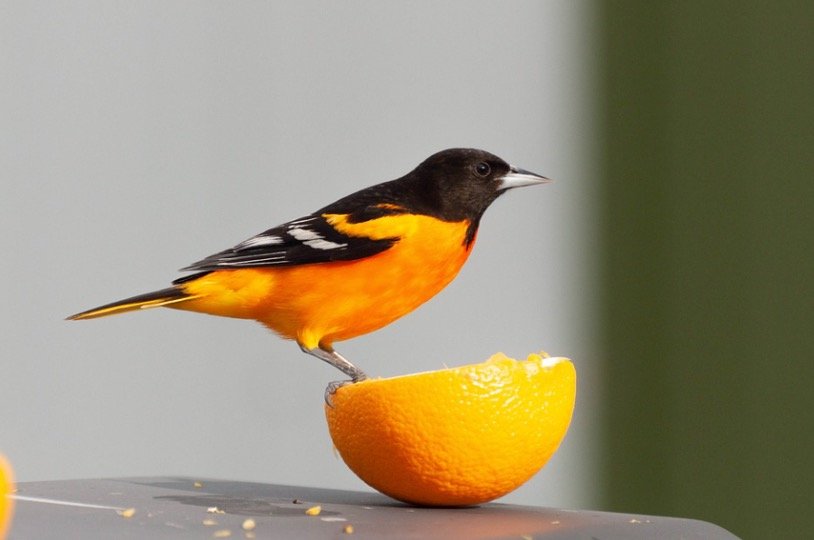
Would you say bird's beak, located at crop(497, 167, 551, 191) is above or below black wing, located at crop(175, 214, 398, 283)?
above

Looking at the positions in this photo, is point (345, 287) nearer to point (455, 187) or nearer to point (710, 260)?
point (455, 187)

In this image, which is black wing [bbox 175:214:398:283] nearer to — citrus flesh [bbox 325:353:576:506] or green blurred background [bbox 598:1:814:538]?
citrus flesh [bbox 325:353:576:506]

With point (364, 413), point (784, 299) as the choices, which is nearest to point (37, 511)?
point (364, 413)

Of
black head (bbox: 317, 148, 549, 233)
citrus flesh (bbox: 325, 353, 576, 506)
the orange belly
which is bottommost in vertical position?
citrus flesh (bbox: 325, 353, 576, 506)

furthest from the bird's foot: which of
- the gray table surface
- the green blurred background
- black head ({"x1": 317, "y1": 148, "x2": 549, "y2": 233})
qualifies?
the green blurred background

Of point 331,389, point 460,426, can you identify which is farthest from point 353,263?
point 460,426

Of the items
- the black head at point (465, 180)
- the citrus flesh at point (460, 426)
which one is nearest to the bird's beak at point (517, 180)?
the black head at point (465, 180)

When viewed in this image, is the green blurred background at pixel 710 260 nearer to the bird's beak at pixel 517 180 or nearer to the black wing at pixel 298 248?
the bird's beak at pixel 517 180

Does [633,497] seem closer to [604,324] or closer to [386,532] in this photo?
[604,324]
